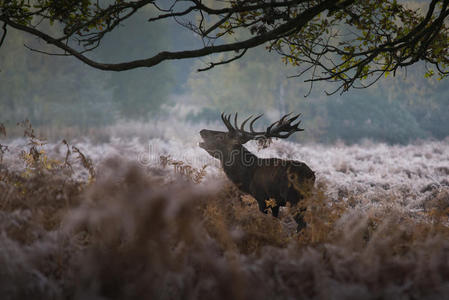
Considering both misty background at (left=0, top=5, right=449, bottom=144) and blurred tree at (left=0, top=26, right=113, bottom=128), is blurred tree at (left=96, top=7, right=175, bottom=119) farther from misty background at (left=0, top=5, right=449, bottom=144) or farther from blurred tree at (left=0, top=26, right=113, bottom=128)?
blurred tree at (left=0, top=26, right=113, bottom=128)

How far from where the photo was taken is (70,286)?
1702 mm

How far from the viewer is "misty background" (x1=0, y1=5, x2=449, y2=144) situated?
3150cm

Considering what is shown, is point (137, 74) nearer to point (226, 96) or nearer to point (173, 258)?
point (226, 96)

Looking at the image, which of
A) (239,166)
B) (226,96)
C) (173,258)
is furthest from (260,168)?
(226,96)

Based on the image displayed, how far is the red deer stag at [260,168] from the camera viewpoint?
474 centimetres

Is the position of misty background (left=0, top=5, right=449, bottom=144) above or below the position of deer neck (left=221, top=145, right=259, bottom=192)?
above

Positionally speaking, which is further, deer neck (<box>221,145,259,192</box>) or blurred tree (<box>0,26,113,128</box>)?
blurred tree (<box>0,26,113,128</box>)

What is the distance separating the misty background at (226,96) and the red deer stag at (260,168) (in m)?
26.1

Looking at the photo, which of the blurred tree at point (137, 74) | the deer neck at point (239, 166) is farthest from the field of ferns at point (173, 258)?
the blurred tree at point (137, 74)

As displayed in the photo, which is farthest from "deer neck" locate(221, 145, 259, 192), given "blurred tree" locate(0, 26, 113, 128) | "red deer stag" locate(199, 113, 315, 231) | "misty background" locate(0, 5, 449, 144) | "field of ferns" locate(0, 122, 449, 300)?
"blurred tree" locate(0, 26, 113, 128)

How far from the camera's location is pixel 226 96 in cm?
3875

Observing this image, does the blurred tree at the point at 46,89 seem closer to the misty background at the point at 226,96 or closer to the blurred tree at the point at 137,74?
the misty background at the point at 226,96

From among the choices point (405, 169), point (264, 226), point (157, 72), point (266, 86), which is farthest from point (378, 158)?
point (157, 72)

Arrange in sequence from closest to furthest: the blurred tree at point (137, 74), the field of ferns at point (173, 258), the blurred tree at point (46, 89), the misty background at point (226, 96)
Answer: the field of ferns at point (173, 258) < the blurred tree at point (46, 89) < the misty background at point (226, 96) < the blurred tree at point (137, 74)
